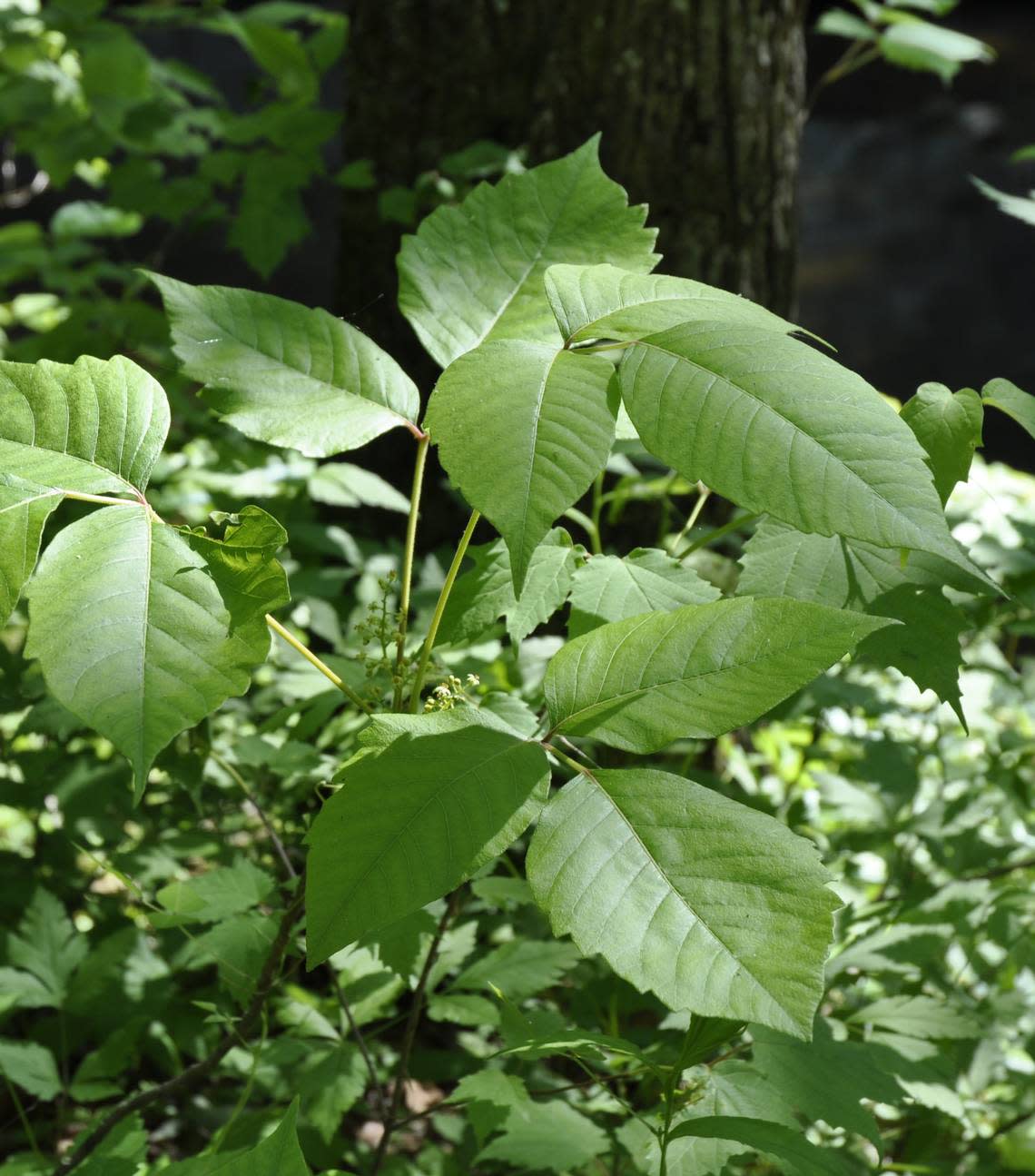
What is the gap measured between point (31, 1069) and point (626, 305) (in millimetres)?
1232

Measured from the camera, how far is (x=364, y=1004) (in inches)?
54.4

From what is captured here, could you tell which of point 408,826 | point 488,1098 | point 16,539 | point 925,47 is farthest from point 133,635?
point 925,47

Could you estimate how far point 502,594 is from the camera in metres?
0.95

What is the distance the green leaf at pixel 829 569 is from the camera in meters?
0.91

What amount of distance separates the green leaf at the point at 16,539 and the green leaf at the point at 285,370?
0.55ft

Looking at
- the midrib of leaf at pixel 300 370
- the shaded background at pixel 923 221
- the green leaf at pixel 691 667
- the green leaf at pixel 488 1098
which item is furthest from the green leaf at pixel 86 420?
the shaded background at pixel 923 221

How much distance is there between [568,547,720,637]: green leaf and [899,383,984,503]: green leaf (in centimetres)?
22

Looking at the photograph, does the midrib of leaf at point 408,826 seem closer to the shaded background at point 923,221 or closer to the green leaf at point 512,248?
the green leaf at point 512,248

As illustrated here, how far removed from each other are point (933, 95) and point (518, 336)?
10702mm

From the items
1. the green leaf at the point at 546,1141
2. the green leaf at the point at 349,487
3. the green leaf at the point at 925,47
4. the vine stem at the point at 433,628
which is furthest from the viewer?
the green leaf at the point at 925,47

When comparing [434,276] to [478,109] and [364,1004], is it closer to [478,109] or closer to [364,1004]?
[364,1004]

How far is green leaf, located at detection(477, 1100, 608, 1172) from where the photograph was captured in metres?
1.13

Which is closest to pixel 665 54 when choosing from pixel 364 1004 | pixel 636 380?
pixel 636 380

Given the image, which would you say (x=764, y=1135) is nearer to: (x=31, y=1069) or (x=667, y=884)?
(x=667, y=884)
